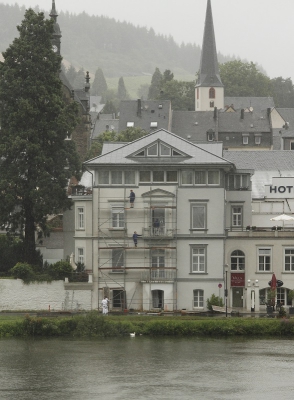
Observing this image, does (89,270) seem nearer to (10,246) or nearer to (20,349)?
(10,246)

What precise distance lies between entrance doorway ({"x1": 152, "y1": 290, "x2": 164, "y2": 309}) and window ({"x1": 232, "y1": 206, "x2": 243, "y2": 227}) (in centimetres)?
855

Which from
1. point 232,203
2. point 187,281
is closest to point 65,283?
point 187,281

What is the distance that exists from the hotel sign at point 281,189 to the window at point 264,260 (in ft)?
23.6

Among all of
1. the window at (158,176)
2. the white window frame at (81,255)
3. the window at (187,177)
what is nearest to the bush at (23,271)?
the white window frame at (81,255)

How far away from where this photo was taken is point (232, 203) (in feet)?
307

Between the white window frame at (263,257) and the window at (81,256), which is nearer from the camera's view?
the white window frame at (263,257)

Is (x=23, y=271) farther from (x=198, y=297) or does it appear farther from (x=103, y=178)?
(x=198, y=297)

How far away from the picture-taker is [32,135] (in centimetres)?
9075

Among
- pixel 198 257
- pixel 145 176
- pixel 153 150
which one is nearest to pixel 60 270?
pixel 145 176

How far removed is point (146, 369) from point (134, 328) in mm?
12551

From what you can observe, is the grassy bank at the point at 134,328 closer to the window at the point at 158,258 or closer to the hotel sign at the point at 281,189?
the window at the point at 158,258

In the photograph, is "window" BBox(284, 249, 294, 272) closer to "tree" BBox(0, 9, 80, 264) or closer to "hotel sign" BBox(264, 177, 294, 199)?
"hotel sign" BBox(264, 177, 294, 199)

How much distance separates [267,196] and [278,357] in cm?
3000

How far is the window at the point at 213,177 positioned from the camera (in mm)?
89688
